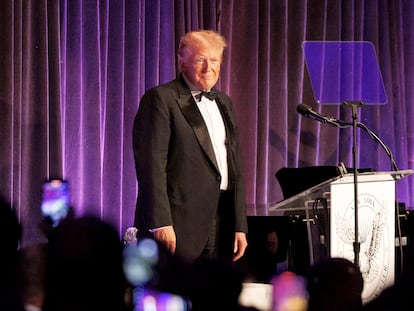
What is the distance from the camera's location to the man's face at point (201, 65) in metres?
2.96

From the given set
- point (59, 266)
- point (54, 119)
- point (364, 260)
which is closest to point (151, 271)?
point (59, 266)

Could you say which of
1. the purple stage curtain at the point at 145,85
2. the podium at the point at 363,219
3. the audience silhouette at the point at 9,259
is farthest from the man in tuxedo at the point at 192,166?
the audience silhouette at the point at 9,259

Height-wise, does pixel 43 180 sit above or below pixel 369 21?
below

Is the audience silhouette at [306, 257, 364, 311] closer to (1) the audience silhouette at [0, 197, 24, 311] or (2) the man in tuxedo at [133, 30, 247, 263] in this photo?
(1) the audience silhouette at [0, 197, 24, 311]

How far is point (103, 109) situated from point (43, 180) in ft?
2.00

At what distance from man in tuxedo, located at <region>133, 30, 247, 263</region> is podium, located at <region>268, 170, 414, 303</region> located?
1.55 ft

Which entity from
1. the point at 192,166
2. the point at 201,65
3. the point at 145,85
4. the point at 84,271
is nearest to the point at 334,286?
the point at 84,271

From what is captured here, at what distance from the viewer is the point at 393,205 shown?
3.38 m

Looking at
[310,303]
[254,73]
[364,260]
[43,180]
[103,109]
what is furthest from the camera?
[254,73]

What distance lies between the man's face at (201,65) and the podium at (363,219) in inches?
28.1

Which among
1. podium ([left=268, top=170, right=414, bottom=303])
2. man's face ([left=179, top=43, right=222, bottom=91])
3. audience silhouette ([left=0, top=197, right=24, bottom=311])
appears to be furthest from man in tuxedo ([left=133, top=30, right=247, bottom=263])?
audience silhouette ([left=0, top=197, right=24, bottom=311])

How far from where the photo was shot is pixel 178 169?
9.34 ft

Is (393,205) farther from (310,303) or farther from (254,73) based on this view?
(310,303)

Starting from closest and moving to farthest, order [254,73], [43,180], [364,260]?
[364,260] < [43,180] < [254,73]
